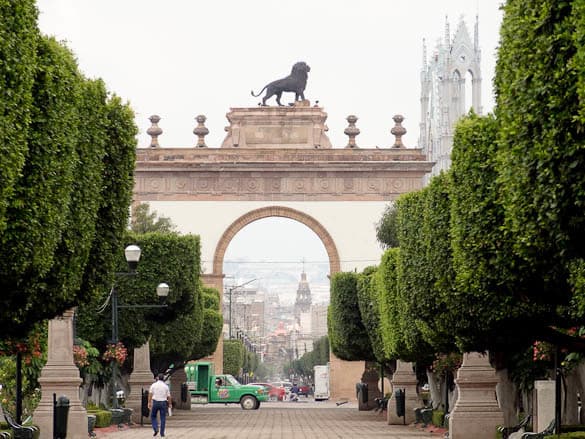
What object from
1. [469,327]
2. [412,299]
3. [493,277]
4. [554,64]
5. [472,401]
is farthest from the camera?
[472,401]

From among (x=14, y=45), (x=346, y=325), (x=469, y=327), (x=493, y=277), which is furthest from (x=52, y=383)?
(x=346, y=325)

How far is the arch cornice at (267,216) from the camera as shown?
3029 inches

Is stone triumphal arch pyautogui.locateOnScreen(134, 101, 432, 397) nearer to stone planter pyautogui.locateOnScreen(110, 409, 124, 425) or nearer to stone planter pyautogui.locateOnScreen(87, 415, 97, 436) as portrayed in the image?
stone planter pyautogui.locateOnScreen(110, 409, 124, 425)

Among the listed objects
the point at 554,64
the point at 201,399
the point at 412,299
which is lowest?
the point at 201,399

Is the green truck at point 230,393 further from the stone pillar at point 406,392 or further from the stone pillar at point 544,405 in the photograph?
the stone pillar at point 544,405

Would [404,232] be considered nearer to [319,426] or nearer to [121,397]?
[319,426]

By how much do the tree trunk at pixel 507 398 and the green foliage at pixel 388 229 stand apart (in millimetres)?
39714

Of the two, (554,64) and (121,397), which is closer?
(554,64)

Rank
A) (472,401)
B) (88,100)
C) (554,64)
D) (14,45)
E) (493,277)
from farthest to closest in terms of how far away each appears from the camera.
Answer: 1. (472,401)
2. (88,100)
3. (493,277)
4. (14,45)
5. (554,64)

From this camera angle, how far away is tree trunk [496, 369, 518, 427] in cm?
3241

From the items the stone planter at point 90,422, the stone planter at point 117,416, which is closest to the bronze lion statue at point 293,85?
the stone planter at point 117,416

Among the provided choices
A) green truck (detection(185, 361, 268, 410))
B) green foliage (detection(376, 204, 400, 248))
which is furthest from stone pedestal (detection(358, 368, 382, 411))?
green foliage (detection(376, 204, 400, 248))

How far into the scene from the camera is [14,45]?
16578mm

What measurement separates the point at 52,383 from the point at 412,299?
8.10 m
